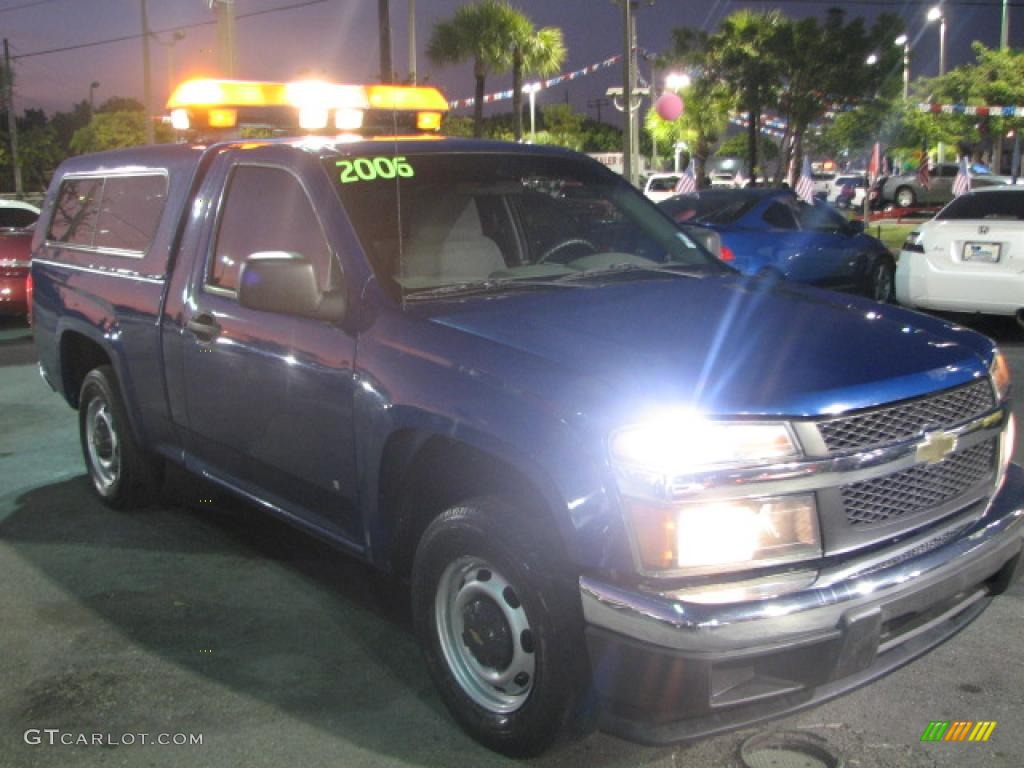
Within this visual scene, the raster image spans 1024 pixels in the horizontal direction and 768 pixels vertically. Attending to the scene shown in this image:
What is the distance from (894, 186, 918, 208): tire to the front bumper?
35235mm

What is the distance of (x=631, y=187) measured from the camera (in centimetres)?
468

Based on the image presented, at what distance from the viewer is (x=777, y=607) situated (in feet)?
8.54

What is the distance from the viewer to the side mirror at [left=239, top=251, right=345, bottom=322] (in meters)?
3.46

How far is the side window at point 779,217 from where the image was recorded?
1130 centimetres

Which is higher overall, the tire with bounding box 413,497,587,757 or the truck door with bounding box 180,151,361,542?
the truck door with bounding box 180,151,361,542

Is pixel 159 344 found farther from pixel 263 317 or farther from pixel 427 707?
pixel 427 707

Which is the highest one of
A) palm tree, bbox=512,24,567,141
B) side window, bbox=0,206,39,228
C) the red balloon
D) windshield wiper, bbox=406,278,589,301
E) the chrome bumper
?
palm tree, bbox=512,24,567,141

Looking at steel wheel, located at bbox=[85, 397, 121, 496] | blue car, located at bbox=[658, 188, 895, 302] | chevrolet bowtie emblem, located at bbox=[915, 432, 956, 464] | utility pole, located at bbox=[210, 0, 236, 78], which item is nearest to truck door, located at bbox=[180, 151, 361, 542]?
steel wheel, located at bbox=[85, 397, 121, 496]

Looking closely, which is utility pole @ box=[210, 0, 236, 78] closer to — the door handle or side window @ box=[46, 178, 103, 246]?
side window @ box=[46, 178, 103, 246]

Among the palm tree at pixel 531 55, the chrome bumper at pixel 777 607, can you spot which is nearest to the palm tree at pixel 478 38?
the palm tree at pixel 531 55

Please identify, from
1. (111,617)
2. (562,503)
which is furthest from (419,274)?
(111,617)

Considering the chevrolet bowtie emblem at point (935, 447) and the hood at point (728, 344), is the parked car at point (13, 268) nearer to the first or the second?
the hood at point (728, 344)

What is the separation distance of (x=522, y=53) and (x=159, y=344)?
31269mm

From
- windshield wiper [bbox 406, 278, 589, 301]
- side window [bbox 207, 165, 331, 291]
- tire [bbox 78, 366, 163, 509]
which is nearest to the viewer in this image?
windshield wiper [bbox 406, 278, 589, 301]
